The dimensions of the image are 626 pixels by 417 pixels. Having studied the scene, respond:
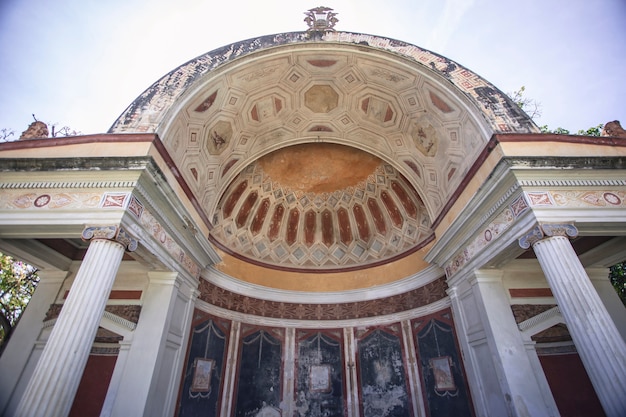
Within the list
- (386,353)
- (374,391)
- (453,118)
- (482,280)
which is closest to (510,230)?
(482,280)

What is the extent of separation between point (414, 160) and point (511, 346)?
5.54m

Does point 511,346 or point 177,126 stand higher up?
point 177,126

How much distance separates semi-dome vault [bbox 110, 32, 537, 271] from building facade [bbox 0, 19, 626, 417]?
63mm

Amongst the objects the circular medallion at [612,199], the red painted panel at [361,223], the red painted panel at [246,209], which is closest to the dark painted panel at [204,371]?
the red painted panel at [246,209]

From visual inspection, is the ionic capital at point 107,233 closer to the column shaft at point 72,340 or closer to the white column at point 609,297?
the column shaft at point 72,340

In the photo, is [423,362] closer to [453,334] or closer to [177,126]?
[453,334]

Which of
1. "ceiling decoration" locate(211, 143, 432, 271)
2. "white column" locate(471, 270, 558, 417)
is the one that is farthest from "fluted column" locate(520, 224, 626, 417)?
"ceiling decoration" locate(211, 143, 432, 271)

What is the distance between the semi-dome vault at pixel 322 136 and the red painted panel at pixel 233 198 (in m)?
0.04

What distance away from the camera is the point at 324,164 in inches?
447

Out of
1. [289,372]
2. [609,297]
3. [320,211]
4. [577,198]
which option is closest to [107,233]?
[289,372]

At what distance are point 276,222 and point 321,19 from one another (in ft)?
22.7

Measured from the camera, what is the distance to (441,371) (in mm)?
7965

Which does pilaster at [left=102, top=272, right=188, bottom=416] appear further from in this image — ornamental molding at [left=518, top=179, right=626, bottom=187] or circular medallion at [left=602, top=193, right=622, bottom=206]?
circular medallion at [left=602, top=193, right=622, bottom=206]

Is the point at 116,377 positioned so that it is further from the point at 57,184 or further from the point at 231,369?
the point at 57,184
